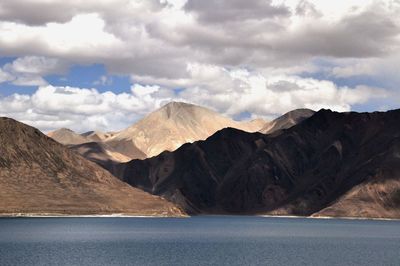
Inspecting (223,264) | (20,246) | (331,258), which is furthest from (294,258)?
(20,246)

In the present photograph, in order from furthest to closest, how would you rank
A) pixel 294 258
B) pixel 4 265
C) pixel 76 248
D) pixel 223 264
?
1. pixel 76 248
2. pixel 294 258
3. pixel 223 264
4. pixel 4 265

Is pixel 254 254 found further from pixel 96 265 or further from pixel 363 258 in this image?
pixel 96 265

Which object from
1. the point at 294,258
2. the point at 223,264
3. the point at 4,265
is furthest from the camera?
the point at 294,258

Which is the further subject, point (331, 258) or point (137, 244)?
point (137, 244)

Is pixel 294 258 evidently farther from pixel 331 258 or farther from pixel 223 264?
pixel 223 264

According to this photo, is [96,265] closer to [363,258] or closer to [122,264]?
[122,264]

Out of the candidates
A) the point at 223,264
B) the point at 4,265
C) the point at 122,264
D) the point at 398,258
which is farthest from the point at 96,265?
the point at 398,258

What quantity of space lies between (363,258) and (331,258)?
19.4ft

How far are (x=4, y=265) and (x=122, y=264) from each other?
17.8 metres

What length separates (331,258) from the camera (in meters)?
129

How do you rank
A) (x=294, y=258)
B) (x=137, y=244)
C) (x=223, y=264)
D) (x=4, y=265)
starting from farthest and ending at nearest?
(x=137, y=244) → (x=294, y=258) → (x=223, y=264) → (x=4, y=265)

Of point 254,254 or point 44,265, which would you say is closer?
point 44,265

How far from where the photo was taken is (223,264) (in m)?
116

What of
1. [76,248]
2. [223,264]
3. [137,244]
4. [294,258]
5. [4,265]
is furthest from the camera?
[137,244]
